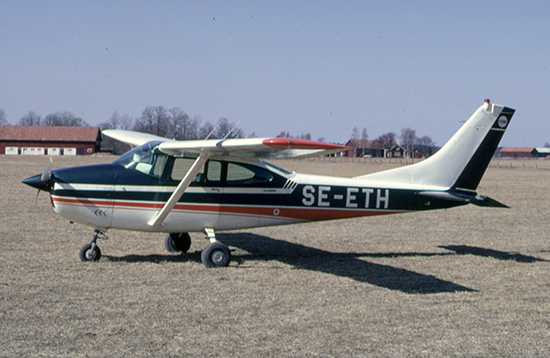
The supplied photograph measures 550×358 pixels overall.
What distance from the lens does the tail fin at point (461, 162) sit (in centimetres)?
1065

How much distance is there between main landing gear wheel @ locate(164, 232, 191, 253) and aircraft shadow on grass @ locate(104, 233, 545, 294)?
219 mm

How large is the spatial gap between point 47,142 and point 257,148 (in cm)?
10129

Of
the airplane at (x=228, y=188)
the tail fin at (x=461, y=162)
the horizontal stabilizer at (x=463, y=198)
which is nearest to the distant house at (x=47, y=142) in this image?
the airplane at (x=228, y=188)

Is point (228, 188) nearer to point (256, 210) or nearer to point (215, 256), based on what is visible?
point (256, 210)

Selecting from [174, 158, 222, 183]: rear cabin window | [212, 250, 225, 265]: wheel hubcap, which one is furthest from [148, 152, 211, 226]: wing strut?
[212, 250, 225, 265]: wheel hubcap

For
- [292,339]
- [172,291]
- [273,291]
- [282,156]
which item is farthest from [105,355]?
[282,156]

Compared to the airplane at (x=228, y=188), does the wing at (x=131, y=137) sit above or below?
above

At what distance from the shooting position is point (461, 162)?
10734 mm

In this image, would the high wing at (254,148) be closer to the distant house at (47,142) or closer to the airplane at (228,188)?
the airplane at (228,188)

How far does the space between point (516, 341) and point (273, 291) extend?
321cm

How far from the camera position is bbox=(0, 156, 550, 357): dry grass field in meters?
5.65

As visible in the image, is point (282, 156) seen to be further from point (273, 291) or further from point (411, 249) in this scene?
point (411, 249)

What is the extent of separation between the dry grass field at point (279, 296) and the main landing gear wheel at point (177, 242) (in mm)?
214

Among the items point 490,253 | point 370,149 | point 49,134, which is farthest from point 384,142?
point 490,253
